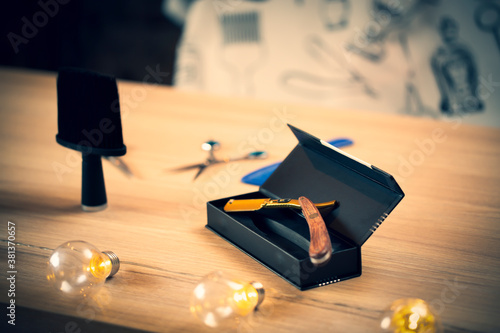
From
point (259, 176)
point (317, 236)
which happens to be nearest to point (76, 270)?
point (317, 236)

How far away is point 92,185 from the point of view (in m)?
0.94

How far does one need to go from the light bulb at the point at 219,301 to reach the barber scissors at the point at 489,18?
1.48 metres

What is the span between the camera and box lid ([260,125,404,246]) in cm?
72

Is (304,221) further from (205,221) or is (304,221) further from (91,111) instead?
(91,111)

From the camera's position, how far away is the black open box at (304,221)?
715 millimetres

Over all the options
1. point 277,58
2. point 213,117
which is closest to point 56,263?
point 213,117

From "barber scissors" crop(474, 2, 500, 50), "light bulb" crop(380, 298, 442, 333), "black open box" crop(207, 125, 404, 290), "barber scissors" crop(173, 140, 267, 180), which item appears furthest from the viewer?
"barber scissors" crop(474, 2, 500, 50)

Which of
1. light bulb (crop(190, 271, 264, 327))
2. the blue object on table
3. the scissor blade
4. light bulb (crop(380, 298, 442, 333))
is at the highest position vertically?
light bulb (crop(380, 298, 442, 333))

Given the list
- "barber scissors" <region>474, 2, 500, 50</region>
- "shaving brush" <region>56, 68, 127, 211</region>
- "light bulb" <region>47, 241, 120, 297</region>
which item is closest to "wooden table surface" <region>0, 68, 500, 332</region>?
"light bulb" <region>47, 241, 120, 297</region>

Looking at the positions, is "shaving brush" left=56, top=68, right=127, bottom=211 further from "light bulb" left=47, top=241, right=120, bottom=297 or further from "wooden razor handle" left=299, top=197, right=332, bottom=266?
"wooden razor handle" left=299, top=197, right=332, bottom=266

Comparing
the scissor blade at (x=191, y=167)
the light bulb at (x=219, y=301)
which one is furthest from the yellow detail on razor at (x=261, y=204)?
the scissor blade at (x=191, y=167)

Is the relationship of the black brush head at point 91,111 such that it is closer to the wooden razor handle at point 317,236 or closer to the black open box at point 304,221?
the black open box at point 304,221

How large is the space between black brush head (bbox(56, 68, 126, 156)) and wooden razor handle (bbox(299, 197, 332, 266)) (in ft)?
1.11

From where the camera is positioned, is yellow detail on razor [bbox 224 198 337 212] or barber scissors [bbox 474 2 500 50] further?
barber scissors [bbox 474 2 500 50]
